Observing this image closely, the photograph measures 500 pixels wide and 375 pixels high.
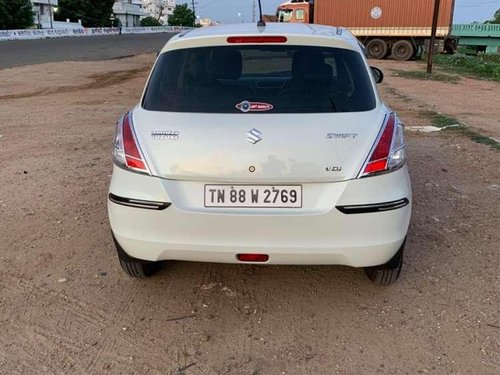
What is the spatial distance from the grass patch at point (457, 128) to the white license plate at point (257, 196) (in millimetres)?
5427

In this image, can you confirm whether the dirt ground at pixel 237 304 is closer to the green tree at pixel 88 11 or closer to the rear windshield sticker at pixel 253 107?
the rear windshield sticker at pixel 253 107

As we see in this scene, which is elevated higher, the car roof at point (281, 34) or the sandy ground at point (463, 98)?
the car roof at point (281, 34)

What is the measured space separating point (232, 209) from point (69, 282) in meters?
1.39

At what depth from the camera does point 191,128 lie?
2904mm

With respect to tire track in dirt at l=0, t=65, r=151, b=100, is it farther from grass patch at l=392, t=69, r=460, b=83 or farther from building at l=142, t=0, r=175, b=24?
building at l=142, t=0, r=175, b=24

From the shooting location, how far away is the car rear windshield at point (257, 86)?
3.09 m

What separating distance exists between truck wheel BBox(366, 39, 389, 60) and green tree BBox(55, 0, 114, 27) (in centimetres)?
5805


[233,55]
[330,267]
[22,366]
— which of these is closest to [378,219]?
[330,267]

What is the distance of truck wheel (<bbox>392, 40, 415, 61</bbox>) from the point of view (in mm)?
29688

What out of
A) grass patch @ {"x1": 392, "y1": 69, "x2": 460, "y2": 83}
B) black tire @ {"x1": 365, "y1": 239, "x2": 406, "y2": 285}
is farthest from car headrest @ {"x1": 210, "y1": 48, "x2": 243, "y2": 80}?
grass patch @ {"x1": 392, "y1": 69, "x2": 460, "y2": 83}

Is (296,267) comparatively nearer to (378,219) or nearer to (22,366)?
(378,219)

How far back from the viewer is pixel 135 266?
3367 mm

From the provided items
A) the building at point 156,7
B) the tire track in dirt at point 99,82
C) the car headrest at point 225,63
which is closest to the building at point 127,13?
the building at point 156,7

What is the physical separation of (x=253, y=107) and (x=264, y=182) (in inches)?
20.5
